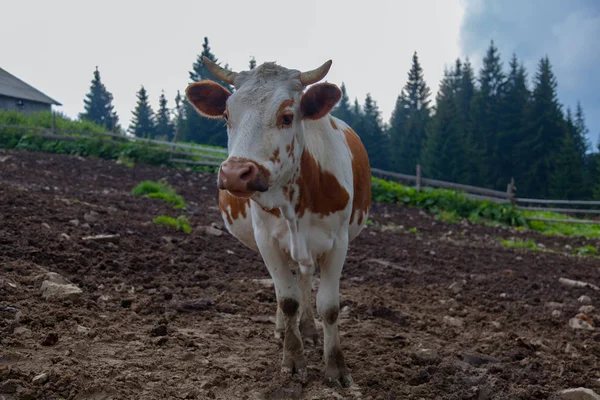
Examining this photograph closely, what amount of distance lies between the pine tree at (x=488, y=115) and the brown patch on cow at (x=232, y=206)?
157ft

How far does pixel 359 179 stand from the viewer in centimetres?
450

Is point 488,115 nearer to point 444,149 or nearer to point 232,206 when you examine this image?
point 444,149

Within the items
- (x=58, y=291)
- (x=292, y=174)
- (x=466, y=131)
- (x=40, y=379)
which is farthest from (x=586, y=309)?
(x=466, y=131)

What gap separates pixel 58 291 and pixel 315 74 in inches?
102

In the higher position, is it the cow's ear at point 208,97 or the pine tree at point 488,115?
the pine tree at point 488,115

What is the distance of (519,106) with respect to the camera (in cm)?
5656

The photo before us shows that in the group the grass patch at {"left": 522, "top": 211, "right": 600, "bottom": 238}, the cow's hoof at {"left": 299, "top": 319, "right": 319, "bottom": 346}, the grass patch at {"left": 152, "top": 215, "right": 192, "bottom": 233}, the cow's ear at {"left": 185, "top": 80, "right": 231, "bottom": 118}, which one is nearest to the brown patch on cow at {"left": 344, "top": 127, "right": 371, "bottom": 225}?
the cow's hoof at {"left": 299, "top": 319, "right": 319, "bottom": 346}

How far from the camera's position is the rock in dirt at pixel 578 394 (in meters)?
3.23

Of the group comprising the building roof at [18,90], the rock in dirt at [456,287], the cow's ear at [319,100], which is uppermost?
the building roof at [18,90]

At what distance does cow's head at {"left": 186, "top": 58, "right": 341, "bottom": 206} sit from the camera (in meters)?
2.93

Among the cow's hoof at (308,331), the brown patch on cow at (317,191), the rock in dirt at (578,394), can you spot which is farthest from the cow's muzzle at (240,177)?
the rock in dirt at (578,394)

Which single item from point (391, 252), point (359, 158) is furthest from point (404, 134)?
point (359, 158)

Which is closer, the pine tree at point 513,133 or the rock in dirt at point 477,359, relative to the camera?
the rock in dirt at point 477,359

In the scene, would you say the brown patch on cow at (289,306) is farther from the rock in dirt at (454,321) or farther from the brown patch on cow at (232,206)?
the rock in dirt at (454,321)
